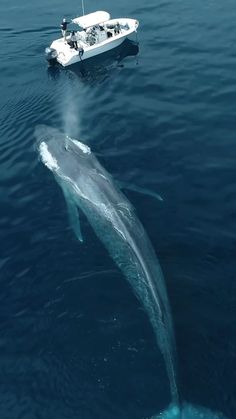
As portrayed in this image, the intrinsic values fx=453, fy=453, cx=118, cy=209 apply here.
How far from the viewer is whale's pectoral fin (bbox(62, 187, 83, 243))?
23373 mm

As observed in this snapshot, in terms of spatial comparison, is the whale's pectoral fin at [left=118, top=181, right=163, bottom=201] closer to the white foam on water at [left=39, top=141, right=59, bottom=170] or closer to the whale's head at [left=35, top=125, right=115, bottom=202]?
the whale's head at [left=35, top=125, right=115, bottom=202]

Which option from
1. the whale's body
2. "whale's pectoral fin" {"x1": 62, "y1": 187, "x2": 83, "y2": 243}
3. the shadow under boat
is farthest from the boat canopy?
"whale's pectoral fin" {"x1": 62, "y1": 187, "x2": 83, "y2": 243}

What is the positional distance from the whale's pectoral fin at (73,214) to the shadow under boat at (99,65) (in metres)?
18.6

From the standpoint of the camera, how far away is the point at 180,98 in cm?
3525

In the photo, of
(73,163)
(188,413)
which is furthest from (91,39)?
(188,413)

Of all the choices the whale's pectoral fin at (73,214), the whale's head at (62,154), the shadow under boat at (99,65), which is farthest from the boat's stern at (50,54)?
the whale's pectoral fin at (73,214)

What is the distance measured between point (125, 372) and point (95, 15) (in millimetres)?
36395

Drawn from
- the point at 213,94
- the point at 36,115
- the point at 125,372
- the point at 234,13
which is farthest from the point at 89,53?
the point at 125,372

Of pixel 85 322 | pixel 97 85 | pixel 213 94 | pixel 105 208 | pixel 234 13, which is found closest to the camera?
pixel 85 322

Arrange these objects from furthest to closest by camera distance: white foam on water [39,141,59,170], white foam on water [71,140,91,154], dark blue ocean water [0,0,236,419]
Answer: white foam on water [71,140,91,154], white foam on water [39,141,59,170], dark blue ocean water [0,0,236,419]

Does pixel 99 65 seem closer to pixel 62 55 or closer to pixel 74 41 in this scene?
pixel 74 41

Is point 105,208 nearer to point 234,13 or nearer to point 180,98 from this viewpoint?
point 180,98

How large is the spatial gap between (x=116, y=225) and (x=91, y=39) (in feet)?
93.1

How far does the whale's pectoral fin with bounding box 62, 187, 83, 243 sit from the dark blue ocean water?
0.44 meters
